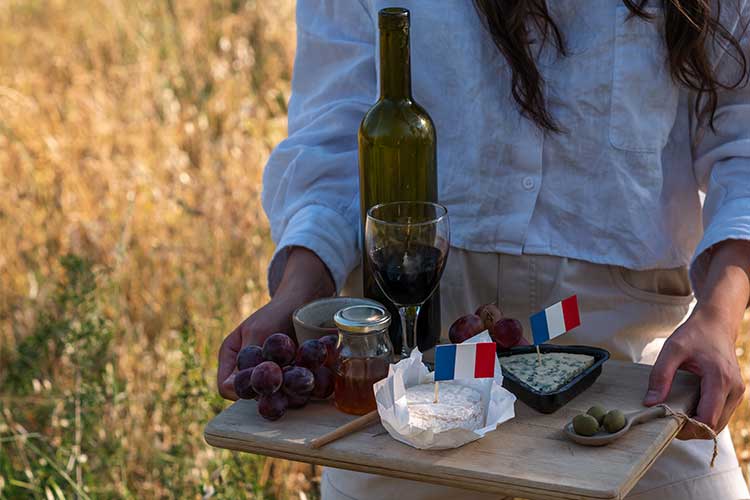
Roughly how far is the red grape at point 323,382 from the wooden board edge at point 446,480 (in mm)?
123

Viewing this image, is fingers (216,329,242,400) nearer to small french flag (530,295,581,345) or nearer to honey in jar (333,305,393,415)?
honey in jar (333,305,393,415)

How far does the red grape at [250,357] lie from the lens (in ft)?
5.33

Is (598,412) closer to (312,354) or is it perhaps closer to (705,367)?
(705,367)

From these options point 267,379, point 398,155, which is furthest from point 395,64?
point 267,379

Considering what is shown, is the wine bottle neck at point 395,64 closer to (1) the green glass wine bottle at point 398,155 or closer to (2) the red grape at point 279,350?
(1) the green glass wine bottle at point 398,155

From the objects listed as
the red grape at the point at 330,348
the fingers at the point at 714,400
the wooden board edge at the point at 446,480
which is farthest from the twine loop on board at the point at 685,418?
the red grape at the point at 330,348

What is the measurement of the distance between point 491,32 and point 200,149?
244 centimetres

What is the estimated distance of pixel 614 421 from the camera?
1.43 metres

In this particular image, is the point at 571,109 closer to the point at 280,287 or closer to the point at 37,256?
the point at 280,287

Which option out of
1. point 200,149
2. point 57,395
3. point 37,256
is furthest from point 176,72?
point 57,395

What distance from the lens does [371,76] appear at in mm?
2059

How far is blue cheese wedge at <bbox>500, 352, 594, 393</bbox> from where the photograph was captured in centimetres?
157

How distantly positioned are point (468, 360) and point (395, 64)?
0.49 meters

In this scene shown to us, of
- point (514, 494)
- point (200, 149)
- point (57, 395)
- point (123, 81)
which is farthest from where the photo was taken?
point (123, 81)
